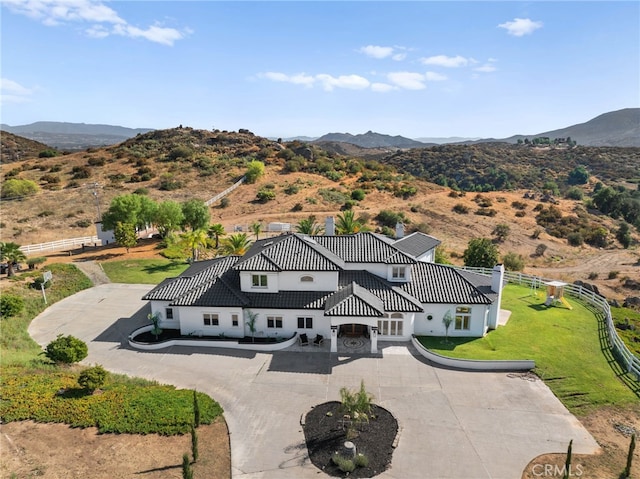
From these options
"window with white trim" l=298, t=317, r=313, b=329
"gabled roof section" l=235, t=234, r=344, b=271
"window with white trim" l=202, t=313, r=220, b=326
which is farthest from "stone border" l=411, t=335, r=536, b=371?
"window with white trim" l=202, t=313, r=220, b=326

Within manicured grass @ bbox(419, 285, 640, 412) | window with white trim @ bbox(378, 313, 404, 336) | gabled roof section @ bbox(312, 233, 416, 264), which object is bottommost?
manicured grass @ bbox(419, 285, 640, 412)

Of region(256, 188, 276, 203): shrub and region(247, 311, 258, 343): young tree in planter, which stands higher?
region(256, 188, 276, 203): shrub

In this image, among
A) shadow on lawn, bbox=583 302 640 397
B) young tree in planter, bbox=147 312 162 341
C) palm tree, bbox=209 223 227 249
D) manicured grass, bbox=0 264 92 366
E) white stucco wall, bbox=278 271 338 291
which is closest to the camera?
shadow on lawn, bbox=583 302 640 397

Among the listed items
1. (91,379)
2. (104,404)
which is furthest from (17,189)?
(104,404)

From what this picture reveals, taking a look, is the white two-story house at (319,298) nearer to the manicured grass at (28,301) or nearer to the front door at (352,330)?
the front door at (352,330)

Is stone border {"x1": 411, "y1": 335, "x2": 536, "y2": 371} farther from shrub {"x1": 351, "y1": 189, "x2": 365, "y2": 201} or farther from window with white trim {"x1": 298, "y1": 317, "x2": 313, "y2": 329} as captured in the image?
shrub {"x1": 351, "y1": 189, "x2": 365, "y2": 201}

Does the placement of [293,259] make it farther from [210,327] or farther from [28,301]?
[28,301]

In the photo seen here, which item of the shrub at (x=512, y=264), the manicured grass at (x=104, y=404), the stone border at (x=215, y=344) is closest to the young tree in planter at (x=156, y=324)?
the stone border at (x=215, y=344)
